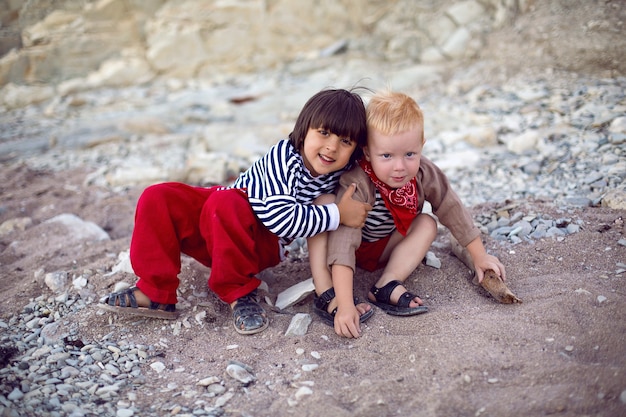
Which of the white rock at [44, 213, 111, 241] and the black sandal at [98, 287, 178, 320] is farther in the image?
the white rock at [44, 213, 111, 241]

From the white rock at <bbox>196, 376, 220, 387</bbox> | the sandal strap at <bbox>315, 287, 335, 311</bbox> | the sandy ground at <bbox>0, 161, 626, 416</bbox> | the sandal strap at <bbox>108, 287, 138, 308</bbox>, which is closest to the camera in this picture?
the sandy ground at <bbox>0, 161, 626, 416</bbox>

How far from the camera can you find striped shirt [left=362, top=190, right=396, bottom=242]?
283cm

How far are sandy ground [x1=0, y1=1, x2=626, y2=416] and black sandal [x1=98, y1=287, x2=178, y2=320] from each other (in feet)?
0.28

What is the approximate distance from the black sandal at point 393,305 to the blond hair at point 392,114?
32.0 inches

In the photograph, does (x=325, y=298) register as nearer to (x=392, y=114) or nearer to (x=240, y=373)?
(x=240, y=373)

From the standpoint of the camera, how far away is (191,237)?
2729 mm

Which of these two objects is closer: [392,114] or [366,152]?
[392,114]

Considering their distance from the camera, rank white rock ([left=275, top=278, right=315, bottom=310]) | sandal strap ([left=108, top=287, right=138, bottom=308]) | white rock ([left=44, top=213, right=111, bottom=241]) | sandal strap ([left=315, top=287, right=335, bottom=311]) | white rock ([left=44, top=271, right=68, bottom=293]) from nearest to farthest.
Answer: sandal strap ([left=108, top=287, right=138, bottom=308]) < sandal strap ([left=315, top=287, right=335, bottom=311]) < white rock ([left=275, top=278, right=315, bottom=310]) < white rock ([left=44, top=271, right=68, bottom=293]) < white rock ([left=44, top=213, right=111, bottom=241])

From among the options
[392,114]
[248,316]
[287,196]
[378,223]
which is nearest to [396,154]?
[392,114]

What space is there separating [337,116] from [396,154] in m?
0.35

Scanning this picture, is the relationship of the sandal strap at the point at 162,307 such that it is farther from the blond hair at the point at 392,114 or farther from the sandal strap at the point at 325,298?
the blond hair at the point at 392,114

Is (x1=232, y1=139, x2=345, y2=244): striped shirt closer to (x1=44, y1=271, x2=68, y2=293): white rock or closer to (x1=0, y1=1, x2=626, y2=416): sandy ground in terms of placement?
(x1=0, y1=1, x2=626, y2=416): sandy ground

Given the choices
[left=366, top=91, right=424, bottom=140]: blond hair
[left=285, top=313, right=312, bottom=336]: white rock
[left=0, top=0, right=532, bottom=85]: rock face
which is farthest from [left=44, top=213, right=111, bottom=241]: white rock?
[left=0, top=0, right=532, bottom=85]: rock face

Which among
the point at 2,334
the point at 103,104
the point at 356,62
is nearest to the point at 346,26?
the point at 356,62
